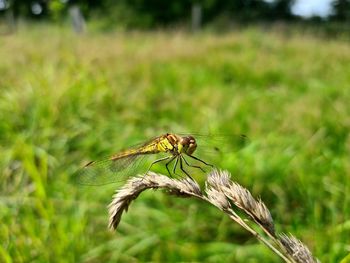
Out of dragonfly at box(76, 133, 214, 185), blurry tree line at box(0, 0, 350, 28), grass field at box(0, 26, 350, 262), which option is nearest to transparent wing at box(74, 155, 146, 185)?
dragonfly at box(76, 133, 214, 185)

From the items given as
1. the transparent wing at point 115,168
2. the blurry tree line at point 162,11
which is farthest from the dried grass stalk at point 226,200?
the blurry tree line at point 162,11

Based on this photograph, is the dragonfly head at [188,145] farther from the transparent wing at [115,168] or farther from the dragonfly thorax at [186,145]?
the transparent wing at [115,168]

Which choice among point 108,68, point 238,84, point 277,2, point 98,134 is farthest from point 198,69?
point 277,2

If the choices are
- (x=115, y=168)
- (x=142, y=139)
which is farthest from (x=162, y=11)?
(x=115, y=168)

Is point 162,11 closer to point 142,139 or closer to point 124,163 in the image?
point 142,139

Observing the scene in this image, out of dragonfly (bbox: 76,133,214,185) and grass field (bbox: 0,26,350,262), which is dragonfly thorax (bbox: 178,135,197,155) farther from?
grass field (bbox: 0,26,350,262)
